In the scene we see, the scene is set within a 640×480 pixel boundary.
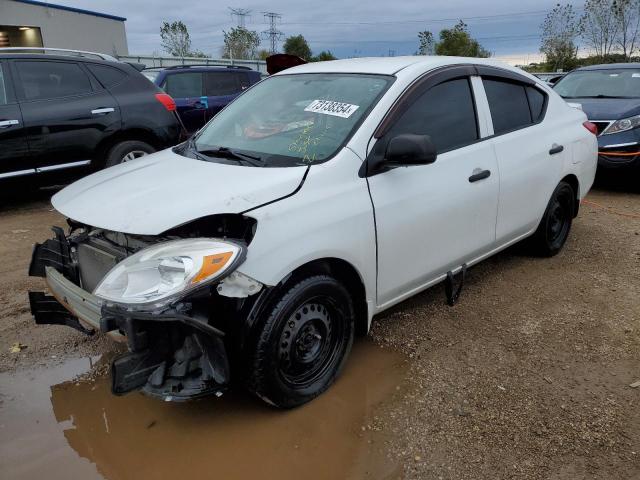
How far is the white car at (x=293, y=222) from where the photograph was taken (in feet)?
7.76

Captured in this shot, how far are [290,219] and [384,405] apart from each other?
1.14 meters

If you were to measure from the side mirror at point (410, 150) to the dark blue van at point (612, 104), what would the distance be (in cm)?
493

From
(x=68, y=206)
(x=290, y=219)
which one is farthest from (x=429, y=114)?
(x=68, y=206)

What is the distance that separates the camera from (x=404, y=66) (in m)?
3.38

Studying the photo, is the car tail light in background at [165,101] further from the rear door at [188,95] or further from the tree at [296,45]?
the tree at [296,45]

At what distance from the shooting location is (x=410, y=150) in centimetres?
282

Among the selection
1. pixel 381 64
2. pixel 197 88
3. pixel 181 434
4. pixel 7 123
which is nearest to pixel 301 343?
pixel 181 434

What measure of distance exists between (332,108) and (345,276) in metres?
1.03

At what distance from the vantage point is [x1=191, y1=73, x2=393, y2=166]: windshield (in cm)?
300

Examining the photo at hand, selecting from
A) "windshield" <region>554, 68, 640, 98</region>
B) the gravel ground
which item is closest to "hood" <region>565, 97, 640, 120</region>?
"windshield" <region>554, 68, 640, 98</region>

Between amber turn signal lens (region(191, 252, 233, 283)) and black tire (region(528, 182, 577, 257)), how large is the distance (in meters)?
3.20

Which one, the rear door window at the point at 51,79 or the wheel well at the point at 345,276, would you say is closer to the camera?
the wheel well at the point at 345,276

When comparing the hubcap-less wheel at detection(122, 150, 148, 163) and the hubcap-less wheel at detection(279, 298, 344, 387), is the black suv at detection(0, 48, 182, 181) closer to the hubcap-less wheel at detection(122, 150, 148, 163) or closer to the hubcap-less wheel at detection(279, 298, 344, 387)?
the hubcap-less wheel at detection(122, 150, 148, 163)

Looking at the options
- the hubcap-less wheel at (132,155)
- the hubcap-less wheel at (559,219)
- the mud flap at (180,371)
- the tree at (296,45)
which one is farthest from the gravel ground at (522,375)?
the tree at (296,45)
